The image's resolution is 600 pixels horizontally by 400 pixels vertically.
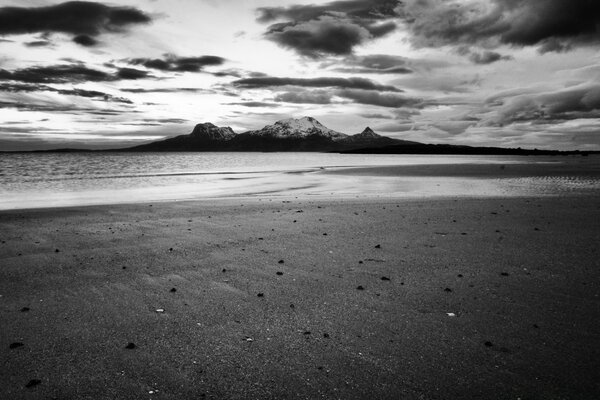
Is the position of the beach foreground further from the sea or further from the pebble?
the sea

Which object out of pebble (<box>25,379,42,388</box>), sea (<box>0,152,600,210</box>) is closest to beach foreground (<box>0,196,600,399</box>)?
pebble (<box>25,379,42,388</box>)

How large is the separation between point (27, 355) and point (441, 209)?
14757 millimetres

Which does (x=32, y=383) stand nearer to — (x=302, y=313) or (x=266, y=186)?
(x=302, y=313)

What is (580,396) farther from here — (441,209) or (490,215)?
(441,209)

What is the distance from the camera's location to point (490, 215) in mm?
14461

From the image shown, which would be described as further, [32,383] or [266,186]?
[266,186]

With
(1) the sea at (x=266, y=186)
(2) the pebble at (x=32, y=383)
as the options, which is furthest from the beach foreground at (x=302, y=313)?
(1) the sea at (x=266, y=186)

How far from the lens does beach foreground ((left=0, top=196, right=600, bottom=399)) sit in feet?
13.9

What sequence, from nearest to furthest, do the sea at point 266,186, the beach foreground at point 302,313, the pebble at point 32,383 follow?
the pebble at point 32,383 → the beach foreground at point 302,313 → the sea at point 266,186

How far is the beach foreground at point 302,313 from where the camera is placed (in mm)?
4223

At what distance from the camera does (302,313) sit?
5.99 meters

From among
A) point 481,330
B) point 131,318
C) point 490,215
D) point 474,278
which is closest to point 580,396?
point 481,330

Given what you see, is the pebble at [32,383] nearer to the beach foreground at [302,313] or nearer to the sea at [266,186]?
the beach foreground at [302,313]

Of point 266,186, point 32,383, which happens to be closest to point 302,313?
point 32,383
